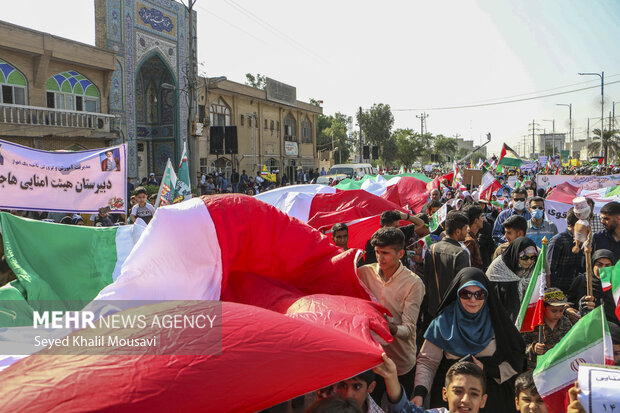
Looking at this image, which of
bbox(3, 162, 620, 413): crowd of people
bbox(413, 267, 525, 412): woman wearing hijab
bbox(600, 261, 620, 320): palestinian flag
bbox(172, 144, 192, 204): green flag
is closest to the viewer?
bbox(3, 162, 620, 413): crowd of people

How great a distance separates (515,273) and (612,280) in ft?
2.66

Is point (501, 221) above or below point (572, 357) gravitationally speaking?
above

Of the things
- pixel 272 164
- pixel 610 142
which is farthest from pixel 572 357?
pixel 610 142

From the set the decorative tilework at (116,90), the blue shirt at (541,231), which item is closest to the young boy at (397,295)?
the blue shirt at (541,231)

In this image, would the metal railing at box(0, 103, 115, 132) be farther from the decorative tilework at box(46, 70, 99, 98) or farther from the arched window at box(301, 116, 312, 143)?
the arched window at box(301, 116, 312, 143)

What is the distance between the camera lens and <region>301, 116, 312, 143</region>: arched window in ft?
134

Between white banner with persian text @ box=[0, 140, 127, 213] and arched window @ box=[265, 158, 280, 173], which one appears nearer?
white banner with persian text @ box=[0, 140, 127, 213]

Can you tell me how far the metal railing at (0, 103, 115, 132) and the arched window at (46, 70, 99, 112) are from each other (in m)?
0.79

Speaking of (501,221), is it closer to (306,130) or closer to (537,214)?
(537,214)

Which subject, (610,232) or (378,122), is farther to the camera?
(378,122)

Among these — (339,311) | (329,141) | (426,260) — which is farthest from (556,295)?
(329,141)

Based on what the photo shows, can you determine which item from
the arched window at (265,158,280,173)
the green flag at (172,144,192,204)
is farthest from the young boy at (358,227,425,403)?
the arched window at (265,158,280,173)

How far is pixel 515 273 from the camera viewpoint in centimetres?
435

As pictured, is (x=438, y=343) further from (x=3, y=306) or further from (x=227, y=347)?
(x=3, y=306)
